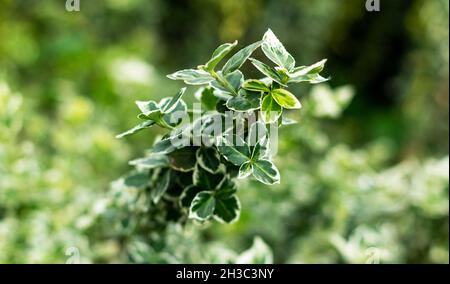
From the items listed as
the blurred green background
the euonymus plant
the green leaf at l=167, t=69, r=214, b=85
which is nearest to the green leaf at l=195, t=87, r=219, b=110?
the euonymus plant

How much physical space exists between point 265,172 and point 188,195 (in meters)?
0.18

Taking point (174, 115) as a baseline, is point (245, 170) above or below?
below

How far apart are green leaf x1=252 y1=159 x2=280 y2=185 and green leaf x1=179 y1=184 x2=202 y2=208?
0.48 feet

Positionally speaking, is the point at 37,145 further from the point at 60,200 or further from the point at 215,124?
the point at 215,124

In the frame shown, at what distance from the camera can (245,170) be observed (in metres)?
0.80

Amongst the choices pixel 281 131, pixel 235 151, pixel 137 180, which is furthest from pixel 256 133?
pixel 281 131

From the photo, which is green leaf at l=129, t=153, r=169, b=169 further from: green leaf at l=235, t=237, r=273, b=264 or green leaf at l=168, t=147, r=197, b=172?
green leaf at l=235, t=237, r=273, b=264

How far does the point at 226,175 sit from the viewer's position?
3.02 feet

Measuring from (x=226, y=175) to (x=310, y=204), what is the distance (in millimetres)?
703

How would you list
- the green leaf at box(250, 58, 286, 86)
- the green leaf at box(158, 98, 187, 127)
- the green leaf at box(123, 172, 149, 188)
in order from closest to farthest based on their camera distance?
1. the green leaf at box(250, 58, 286, 86)
2. the green leaf at box(158, 98, 187, 127)
3. the green leaf at box(123, 172, 149, 188)

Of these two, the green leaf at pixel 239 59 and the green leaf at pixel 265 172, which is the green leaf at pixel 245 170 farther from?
the green leaf at pixel 239 59

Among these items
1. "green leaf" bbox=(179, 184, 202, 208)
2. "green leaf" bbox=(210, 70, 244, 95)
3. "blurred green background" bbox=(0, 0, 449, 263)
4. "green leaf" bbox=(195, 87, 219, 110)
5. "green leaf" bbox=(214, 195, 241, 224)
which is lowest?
"green leaf" bbox=(214, 195, 241, 224)

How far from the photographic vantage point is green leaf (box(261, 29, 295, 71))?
0.76m

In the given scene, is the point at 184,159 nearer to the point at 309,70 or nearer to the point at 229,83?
the point at 229,83
